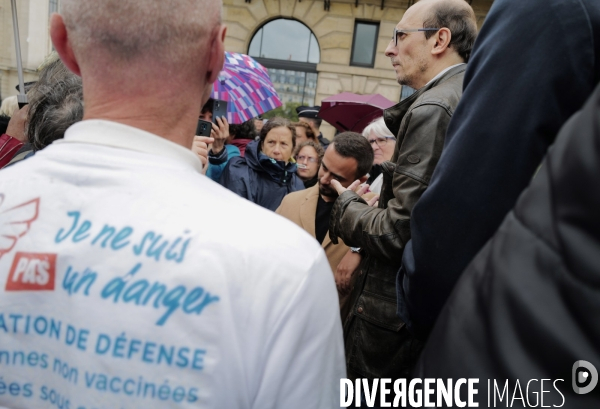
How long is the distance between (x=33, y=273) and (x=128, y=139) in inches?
12.0

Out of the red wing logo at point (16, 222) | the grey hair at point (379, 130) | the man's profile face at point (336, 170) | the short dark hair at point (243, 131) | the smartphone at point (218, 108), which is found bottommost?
the short dark hair at point (243, 131)

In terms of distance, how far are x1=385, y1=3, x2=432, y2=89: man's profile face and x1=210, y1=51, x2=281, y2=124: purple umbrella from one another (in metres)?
2.00

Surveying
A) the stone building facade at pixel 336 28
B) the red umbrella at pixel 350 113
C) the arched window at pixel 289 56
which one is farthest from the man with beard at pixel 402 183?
the arched window at pixel 289 56

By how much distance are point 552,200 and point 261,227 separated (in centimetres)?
51

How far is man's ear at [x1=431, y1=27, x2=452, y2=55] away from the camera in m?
2.36

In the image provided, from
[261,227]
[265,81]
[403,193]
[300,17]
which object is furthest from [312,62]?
[261,227]

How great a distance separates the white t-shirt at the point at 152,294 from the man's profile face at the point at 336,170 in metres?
2.16

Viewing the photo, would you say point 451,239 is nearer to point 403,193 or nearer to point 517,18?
point 517,18

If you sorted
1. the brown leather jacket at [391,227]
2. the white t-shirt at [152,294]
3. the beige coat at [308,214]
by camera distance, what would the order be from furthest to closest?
the beige coat at [308,214] < the brown leather jacket at [391,227] < the white t-shirt at [152,294]

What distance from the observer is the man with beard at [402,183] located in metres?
1.98

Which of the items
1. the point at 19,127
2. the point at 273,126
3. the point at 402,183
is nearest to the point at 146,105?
the point at 402,183

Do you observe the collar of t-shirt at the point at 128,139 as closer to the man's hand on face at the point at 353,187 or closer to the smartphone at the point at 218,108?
the man's hand on face at the point at 353,187

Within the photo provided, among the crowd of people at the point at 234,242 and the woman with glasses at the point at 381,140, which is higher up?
the crowd of people at the point at 234,242

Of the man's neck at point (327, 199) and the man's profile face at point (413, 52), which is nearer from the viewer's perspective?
the man's profile face at point (413, 52)
